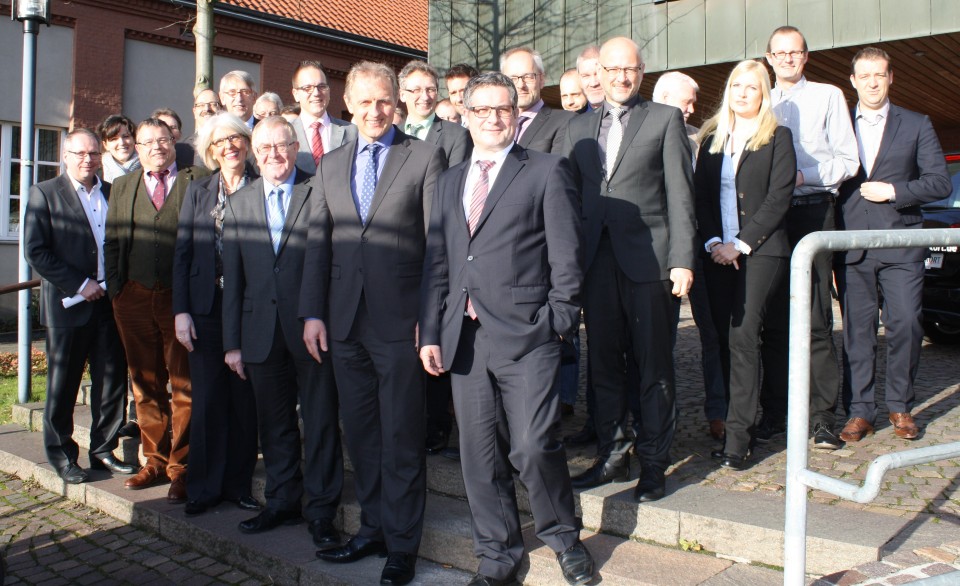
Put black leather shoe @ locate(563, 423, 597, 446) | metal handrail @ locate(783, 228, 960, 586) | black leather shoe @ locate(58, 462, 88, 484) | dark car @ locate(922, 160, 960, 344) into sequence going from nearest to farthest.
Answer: metal handrail @ locate(783, 228, 960, 586), black leather shoe @ locate(563, 423, 597, 446), black leather shoe @ locate(58, 462, 88, 484), dark car @ locate(922, 160, 960, 344)

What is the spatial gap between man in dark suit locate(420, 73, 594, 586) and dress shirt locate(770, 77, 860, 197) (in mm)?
1822

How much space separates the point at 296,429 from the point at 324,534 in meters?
0.60

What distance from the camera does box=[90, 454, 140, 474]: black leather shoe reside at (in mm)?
5867

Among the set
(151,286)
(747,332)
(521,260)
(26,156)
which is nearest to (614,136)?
(521,260)

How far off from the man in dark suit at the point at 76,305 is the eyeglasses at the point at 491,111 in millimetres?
3242

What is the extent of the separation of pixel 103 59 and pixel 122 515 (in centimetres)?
1308

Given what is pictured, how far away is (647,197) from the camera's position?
13.5ft

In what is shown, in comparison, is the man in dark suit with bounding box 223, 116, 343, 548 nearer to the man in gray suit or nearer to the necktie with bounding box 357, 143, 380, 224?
the necktie with bounding box 357, 143, 380, 224

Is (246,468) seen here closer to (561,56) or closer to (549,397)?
(549,397)

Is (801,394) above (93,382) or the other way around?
above

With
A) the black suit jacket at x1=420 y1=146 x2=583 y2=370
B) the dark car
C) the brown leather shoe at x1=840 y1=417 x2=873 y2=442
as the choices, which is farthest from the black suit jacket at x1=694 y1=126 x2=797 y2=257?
the dark car

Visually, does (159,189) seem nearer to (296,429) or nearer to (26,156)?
(296,429)

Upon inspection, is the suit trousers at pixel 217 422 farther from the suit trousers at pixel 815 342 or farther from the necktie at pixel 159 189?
the suit trousers at pixel 815 342

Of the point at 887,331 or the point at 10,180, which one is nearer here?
the point at 887,331
